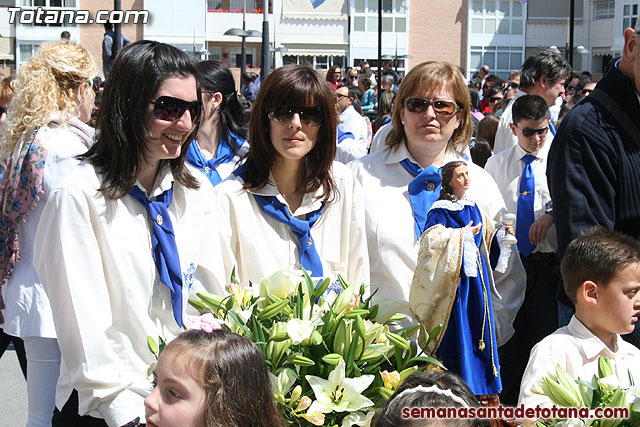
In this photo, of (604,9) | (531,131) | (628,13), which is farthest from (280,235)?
(604,9)

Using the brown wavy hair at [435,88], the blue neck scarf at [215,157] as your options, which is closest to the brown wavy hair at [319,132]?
the brown wavy hair at [435,88]

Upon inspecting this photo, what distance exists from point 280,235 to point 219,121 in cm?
244

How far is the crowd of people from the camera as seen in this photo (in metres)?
2.72

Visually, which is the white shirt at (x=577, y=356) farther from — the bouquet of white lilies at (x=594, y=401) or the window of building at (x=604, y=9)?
the window of building at (x=604, y=9)

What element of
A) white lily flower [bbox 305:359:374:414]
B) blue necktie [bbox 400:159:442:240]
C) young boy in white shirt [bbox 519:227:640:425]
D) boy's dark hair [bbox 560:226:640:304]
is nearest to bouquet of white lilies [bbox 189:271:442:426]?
white lily flower [bbox 305:359:374:414]

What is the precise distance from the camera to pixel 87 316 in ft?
8.95

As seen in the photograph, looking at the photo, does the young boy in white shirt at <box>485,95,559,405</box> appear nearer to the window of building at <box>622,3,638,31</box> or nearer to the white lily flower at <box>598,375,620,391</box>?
the white lily flower at <box>598,375,620,391</box>

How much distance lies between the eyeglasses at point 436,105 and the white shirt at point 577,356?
1.30 meters

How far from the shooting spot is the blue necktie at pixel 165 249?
291cm

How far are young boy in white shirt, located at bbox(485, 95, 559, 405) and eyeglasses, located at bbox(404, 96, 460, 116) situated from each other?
143cm

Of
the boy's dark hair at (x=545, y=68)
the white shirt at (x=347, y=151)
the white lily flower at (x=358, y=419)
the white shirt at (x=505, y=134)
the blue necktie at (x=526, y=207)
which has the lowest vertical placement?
the white lily flower at (x=358, y=419)

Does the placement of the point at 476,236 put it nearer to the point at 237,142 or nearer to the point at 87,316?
the point at 87,316

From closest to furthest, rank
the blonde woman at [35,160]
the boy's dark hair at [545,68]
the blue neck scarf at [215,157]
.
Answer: the blonde woman at [35,160]
the blue neck scarf at [215,157]
the boy's dark hair at [545,68]

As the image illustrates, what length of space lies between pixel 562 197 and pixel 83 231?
7.02ft
